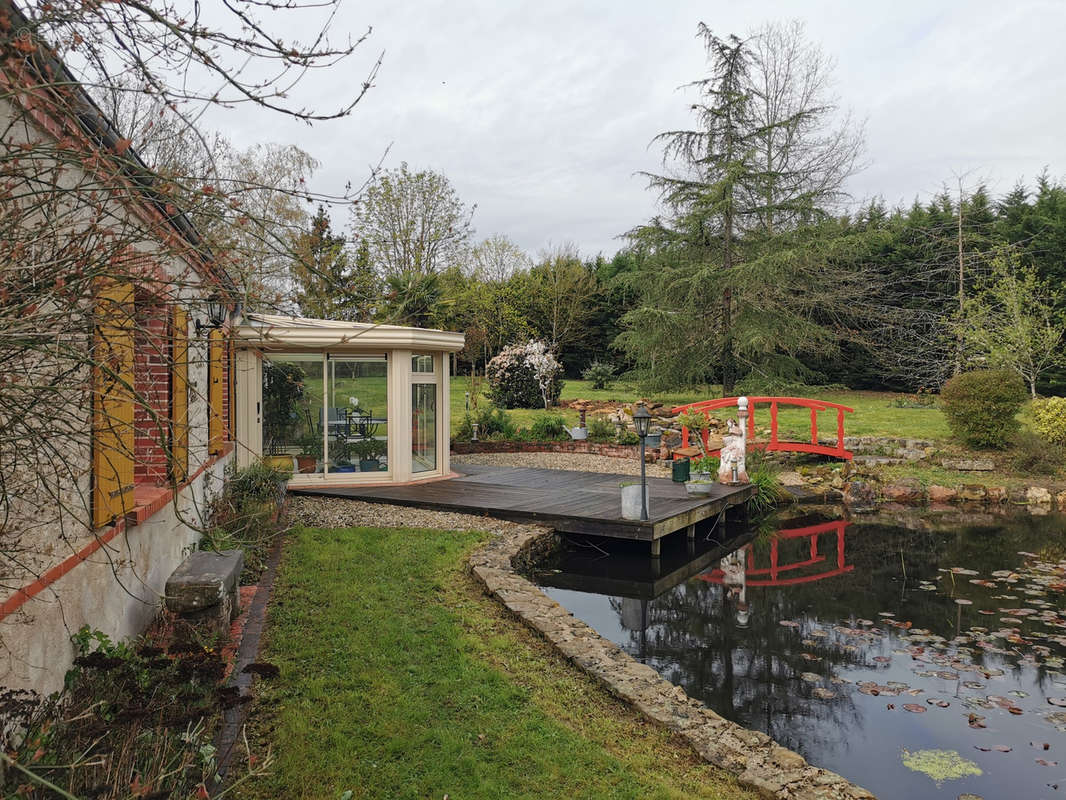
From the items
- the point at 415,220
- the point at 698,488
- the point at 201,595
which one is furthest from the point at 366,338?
the point at 415,220

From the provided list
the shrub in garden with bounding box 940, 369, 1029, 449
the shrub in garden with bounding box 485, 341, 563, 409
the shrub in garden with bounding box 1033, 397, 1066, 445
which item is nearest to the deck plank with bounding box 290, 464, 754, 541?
the shrub in garden with bounding box 940, 369, 1029, 449

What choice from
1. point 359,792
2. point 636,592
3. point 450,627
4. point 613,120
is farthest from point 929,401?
point 359,792

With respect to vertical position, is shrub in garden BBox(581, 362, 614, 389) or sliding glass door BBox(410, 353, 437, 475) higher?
shrub in garden BBox(581, 362, 614, 389)

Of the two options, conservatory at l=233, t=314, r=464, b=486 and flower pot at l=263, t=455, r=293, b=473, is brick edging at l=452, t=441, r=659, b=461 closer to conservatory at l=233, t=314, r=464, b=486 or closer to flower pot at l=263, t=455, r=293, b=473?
conservatory at l=233, t=314, r=464, b=486

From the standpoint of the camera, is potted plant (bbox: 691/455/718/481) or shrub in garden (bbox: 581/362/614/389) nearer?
potted plant (bbox: 691/455/718/481)

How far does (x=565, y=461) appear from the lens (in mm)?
14031

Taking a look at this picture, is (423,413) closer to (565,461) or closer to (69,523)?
(565,461)

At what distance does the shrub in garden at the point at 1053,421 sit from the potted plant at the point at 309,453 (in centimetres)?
1306

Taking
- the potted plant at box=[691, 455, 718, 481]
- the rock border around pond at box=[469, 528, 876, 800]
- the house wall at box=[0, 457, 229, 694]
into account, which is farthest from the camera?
the potted plant at box=[691, 455, 718, 481]

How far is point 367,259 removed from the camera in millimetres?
20531

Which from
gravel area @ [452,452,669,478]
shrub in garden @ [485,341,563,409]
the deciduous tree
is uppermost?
the deciduous tree

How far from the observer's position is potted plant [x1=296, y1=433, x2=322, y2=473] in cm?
Result: 1018

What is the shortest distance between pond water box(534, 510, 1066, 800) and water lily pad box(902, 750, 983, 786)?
1 centimetres

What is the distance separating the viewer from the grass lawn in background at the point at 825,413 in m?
15.2
